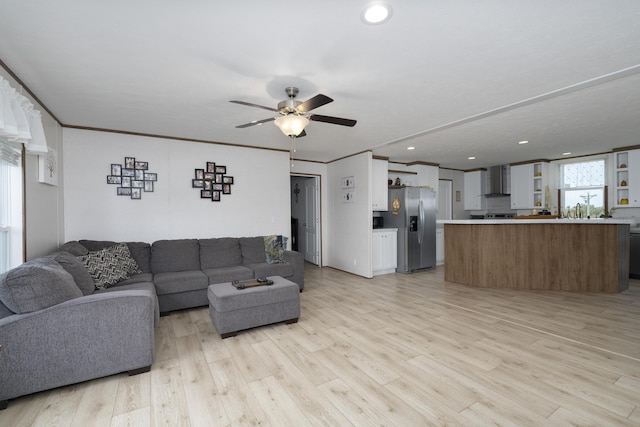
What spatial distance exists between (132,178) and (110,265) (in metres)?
1.52

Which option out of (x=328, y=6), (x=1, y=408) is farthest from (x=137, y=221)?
(x=328, y=6)

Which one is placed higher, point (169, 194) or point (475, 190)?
point (475, 190)

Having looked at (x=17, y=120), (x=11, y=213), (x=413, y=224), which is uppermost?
(x=17, y=120)

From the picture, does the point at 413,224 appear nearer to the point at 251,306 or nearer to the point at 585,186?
the point at 585,186

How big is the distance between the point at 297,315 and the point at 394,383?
1.40 m

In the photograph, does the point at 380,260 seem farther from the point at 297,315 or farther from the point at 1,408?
the point at 1,408

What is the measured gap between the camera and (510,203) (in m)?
7.10

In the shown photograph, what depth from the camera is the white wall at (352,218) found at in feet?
17.6

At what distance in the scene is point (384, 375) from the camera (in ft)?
7.02

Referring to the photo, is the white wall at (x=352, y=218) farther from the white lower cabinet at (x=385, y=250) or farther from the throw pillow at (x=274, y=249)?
the throw pillow at (x=274, y=249)

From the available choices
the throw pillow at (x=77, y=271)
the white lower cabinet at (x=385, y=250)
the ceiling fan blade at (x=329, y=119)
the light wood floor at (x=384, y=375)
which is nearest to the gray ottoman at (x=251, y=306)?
the light wood floor at (x=384, y=375)

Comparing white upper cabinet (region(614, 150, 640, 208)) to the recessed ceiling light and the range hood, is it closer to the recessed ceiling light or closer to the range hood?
the range hood

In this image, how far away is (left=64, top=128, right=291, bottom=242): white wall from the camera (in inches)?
154

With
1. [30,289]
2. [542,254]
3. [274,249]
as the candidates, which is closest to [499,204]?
[542,254]
